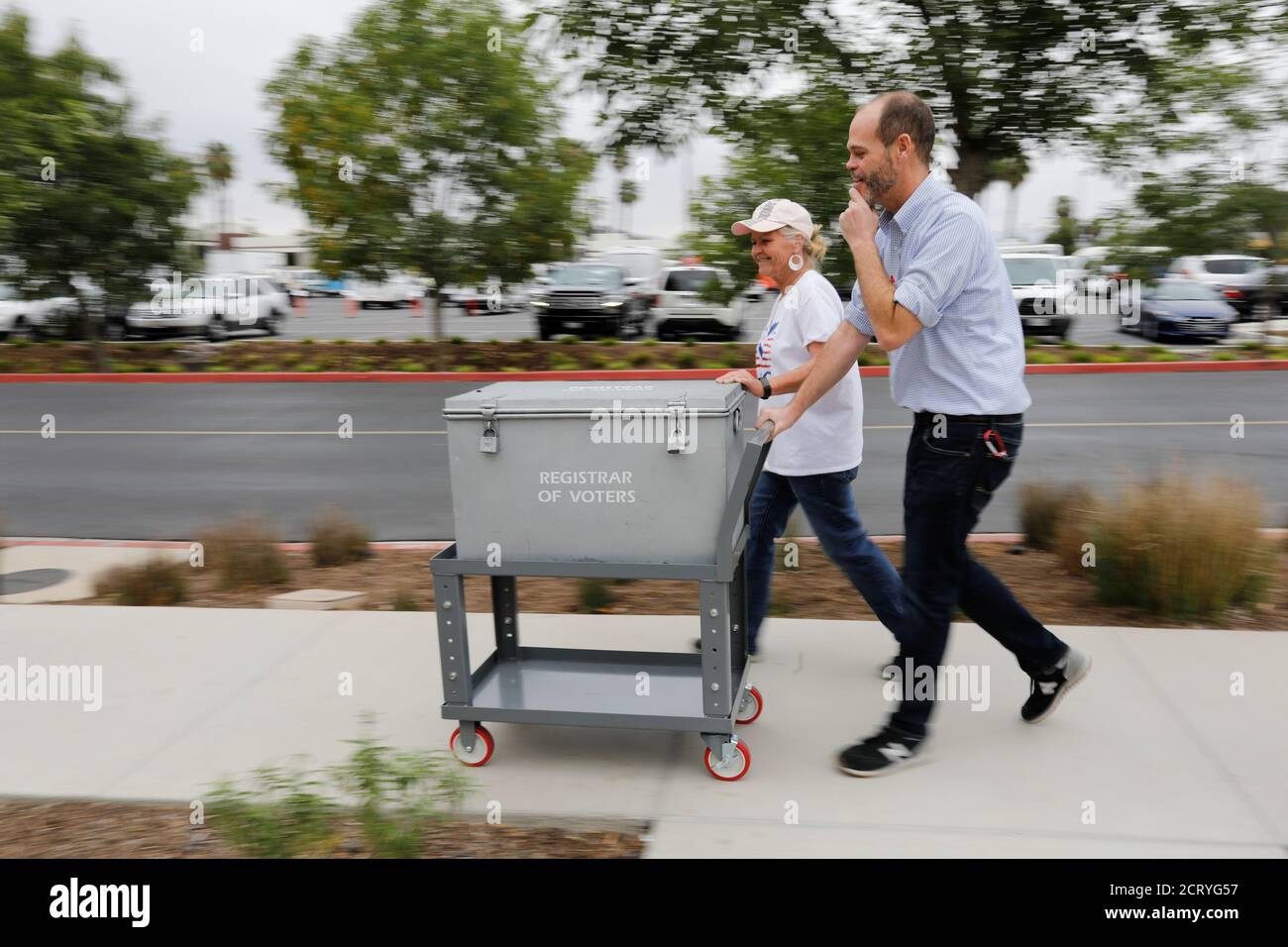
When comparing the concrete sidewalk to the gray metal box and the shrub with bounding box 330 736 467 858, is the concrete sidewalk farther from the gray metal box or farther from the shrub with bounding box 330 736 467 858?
the gray metal box

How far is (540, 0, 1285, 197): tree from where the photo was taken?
553 centimetres

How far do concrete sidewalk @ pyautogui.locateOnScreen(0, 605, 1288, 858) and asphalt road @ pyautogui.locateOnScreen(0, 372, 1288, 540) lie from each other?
6.93ft

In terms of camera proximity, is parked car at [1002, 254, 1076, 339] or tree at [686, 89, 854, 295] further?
parked car at [1002, 254, 1076, 339]

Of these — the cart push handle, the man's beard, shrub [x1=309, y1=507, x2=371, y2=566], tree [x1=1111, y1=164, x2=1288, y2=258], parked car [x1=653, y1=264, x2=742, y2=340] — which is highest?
tree [x1=1111, y1=164, x2=1288, y2=258]

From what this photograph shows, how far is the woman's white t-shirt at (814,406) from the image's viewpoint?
4410 mm

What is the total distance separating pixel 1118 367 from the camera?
59.5 ft

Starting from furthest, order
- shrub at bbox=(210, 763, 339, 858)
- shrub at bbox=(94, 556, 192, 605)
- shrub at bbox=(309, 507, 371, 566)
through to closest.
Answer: shrub at bbox=(309, 507, 371, 566) → shrub at bbox=(94, 556, 192, 605) → shrub at bbox=(210, 763, 339, 858)

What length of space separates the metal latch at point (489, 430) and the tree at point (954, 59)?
296cm

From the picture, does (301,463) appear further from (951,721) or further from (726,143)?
(951,721)

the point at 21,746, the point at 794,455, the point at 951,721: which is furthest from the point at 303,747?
the point at 951,721

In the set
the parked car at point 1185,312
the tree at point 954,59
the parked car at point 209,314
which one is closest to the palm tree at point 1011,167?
the tree at point 954,59

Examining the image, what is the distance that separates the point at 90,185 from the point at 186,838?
58.1ft

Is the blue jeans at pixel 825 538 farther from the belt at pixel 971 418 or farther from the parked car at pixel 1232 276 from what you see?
the parked car at pixel 1232 276

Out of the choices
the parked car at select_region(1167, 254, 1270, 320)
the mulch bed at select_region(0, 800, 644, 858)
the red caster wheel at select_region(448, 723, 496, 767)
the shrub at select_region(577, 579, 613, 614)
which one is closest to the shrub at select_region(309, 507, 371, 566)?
the shrub at select_region(577, 579, 613, 614)
